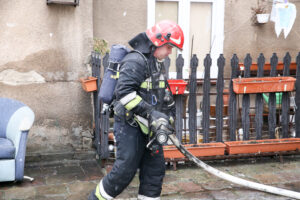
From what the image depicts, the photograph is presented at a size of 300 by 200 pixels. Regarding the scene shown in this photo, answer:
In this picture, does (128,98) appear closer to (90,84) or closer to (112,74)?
(112,74)

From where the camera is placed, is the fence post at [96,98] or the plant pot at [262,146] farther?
the plant pot at [262,146]

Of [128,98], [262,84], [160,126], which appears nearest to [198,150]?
[262,84]

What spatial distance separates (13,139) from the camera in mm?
4867

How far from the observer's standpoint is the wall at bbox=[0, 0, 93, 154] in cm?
546

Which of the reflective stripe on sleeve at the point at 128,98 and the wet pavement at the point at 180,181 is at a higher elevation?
the reflective stripe on sleeve at the point at 128,98

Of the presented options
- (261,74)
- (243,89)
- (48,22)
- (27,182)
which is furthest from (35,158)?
(261,74)

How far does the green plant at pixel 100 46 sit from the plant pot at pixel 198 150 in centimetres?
198

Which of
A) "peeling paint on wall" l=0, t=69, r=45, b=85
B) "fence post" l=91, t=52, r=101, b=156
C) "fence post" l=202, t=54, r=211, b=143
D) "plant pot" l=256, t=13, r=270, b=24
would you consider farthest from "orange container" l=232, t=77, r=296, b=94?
"peeling paint on wall" l=0, t=69, r=45, b=85

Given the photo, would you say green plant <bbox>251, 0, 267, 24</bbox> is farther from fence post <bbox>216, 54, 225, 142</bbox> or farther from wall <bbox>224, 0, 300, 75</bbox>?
fence post <bbox>216, 54, 225, 142</bbox>

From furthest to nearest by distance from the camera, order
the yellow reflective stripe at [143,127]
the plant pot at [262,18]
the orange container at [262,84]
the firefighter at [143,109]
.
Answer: the plant pot at [262,18] < the orange container at [262,84] < the yellow reflective stripe at [143,127] < the firefighter at [143,109]

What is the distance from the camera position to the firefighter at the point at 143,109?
3428 millimetres

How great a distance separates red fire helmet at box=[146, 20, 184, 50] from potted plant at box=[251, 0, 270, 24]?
12.9ft

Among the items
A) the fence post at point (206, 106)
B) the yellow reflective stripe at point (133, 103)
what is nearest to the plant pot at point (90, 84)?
the fence post at point (206, 106)

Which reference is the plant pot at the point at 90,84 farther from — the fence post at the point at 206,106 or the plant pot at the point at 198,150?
the fence post at the point at 206,106
